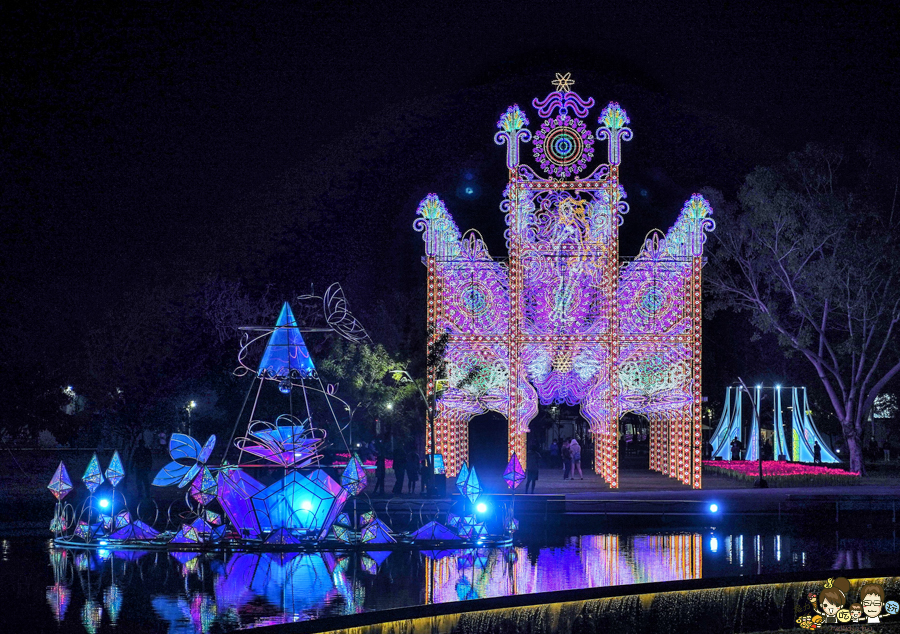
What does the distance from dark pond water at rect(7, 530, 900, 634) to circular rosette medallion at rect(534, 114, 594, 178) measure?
11.5 metres

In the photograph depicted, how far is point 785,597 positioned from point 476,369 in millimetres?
16325

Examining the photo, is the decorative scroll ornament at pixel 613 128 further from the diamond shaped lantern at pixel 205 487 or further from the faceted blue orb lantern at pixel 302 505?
the diamond shaped lantern at pixel 205 487

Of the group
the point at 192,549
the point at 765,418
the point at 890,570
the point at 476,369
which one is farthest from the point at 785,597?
the point at 765,418

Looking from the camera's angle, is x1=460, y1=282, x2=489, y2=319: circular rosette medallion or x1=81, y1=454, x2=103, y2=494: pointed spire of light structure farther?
x1=460, y1=282, x2=489, y2=319: circular rosette medallion

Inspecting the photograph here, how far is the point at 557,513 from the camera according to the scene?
74.9ft

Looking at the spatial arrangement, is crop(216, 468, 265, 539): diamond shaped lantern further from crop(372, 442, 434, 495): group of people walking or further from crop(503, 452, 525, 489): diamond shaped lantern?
crop(372, 442, 434, 495): group of people walking

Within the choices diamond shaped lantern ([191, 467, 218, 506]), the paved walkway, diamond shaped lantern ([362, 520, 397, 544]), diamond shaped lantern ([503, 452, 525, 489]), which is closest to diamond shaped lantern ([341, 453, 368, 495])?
diamond shaped lantern ([362, 520, 397, 544])

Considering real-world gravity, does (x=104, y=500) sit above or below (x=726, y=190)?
below

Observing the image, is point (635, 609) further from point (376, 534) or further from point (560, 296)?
point (560, 296)

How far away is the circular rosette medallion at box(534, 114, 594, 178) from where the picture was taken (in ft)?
96.3

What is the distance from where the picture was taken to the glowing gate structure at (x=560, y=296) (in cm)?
2947

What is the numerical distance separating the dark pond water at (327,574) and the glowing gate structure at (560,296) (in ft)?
30.9

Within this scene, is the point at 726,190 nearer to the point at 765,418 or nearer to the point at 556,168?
the point at 765,418

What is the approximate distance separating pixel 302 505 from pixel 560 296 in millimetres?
12496
